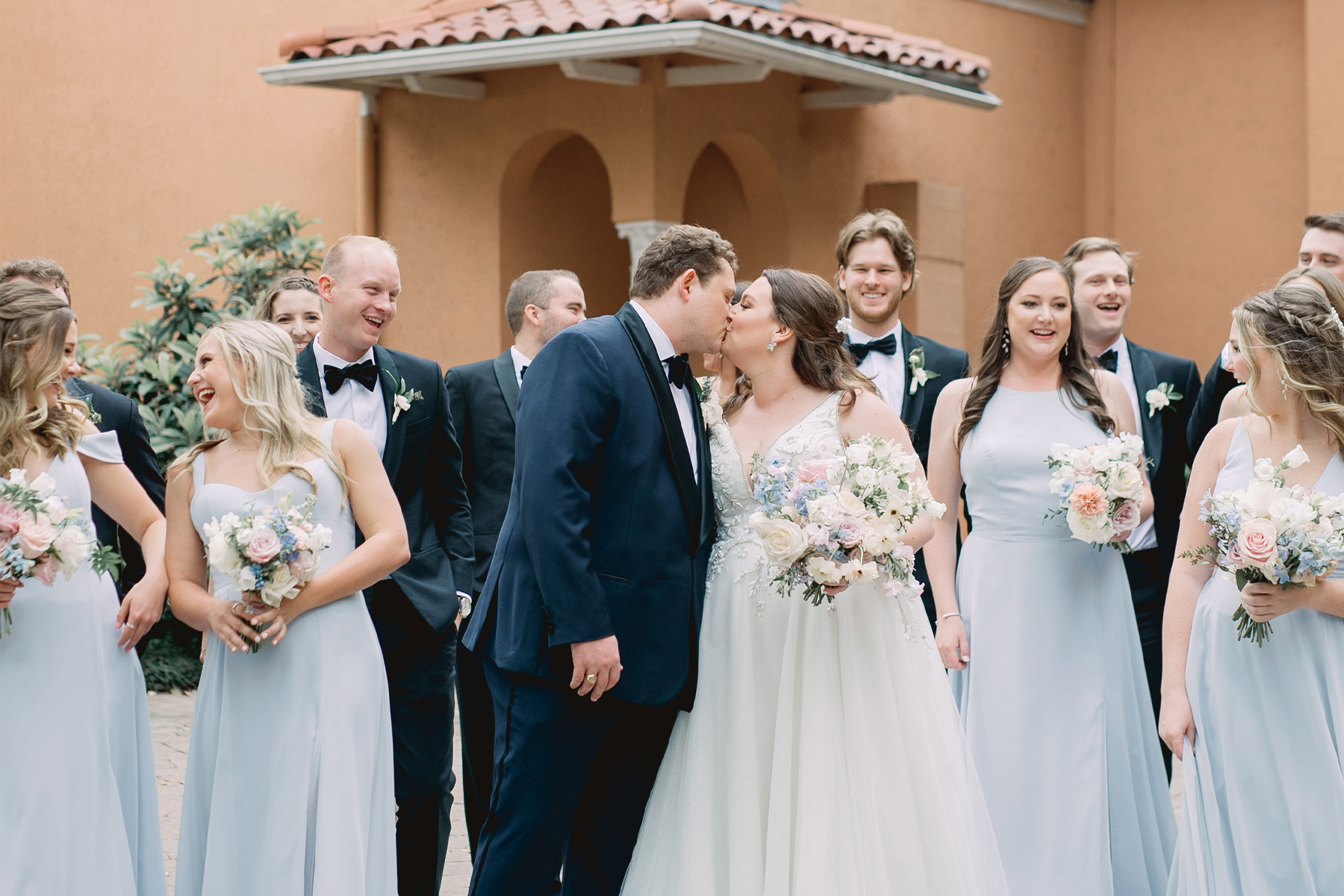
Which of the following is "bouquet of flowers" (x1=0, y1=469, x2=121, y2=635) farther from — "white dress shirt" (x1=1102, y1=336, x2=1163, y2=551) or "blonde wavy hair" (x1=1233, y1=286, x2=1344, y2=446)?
"white dress shirt" (x1=1102, y1=336, x2=1163, y2=551)

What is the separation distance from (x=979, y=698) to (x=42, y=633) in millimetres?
3050

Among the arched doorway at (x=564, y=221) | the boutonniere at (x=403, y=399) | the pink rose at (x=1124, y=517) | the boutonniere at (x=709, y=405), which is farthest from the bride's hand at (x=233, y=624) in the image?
the arched doorway at (x=564, y=221)

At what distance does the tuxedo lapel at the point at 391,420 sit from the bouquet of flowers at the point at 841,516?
1.29 meters

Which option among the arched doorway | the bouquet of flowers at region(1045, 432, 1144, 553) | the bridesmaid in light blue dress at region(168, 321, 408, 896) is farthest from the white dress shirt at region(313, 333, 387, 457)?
the arched doorway

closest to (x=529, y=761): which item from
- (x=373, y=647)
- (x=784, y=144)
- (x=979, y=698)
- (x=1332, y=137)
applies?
(x=373, y=647)

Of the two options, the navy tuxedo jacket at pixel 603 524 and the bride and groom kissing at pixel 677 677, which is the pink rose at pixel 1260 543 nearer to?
the bride and groom kissing at pixel 677 677

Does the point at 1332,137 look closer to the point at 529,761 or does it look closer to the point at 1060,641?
the point at 1060,641

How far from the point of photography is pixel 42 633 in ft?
12.8

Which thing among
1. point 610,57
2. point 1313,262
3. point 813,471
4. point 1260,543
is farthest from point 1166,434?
point 610,57

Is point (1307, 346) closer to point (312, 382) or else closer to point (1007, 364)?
point (1007, 364)

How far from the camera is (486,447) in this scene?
18.6 feet

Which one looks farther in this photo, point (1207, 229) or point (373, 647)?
point (1207, 229)

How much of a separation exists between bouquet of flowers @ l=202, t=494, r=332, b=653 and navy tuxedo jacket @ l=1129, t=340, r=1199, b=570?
136 inches

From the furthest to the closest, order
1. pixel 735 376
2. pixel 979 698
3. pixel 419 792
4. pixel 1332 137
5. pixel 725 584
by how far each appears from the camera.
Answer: pixel 1332 137
pixel 735 376
pixel 979 698
pixel 419 792
pixel 725 584
